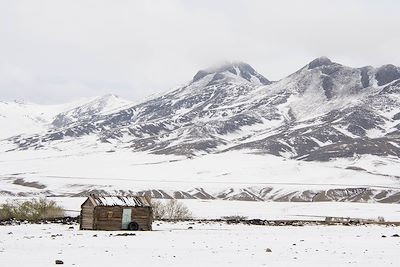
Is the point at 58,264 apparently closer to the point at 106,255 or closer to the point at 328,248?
the point at 106,255

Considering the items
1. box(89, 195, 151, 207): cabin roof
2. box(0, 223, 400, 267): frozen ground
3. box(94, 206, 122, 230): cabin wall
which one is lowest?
box(0, 223, 400, 267): frozen ground

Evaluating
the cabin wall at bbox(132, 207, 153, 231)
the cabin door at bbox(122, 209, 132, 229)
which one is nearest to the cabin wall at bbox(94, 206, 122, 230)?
the cabin door at bbox(122, 209, 132, 229)

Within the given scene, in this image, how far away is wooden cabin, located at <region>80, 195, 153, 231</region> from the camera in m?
61.6

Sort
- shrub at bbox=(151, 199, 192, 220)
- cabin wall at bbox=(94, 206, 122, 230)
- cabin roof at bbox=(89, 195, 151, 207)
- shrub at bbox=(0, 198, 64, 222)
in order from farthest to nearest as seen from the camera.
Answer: shrub at bbox=(151, 199, 192, 220) < shrub at bbox=(0, 198, 64, 222) < cabin roof at bbox=(89, 195, 151, 207) < cabin wall at bbox=(94, 206, 122, 230)

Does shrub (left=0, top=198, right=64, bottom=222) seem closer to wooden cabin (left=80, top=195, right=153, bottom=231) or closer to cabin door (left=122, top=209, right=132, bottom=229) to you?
wooden cabin (left=80, top=195, right=153, bottom=231)

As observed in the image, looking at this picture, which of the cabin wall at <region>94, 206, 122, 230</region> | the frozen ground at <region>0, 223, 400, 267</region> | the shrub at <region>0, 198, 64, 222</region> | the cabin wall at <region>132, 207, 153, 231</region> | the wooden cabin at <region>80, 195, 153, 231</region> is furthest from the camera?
the shrub at <region>0, 198, 64, 222</region>

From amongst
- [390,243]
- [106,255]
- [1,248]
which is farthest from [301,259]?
[1,248]

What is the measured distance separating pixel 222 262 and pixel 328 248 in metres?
10.7

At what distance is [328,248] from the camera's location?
36.8 meters

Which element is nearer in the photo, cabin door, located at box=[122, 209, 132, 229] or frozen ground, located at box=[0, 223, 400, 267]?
frozen ground, located at box=[0, 223, 400, 267]

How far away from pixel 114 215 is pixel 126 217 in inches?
50.0

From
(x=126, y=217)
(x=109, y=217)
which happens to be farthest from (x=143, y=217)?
(x=109, y=217)

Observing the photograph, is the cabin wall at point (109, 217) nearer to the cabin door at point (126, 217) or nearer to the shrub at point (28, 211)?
the cabin door at point (126, 217)

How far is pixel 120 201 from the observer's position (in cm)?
6359
